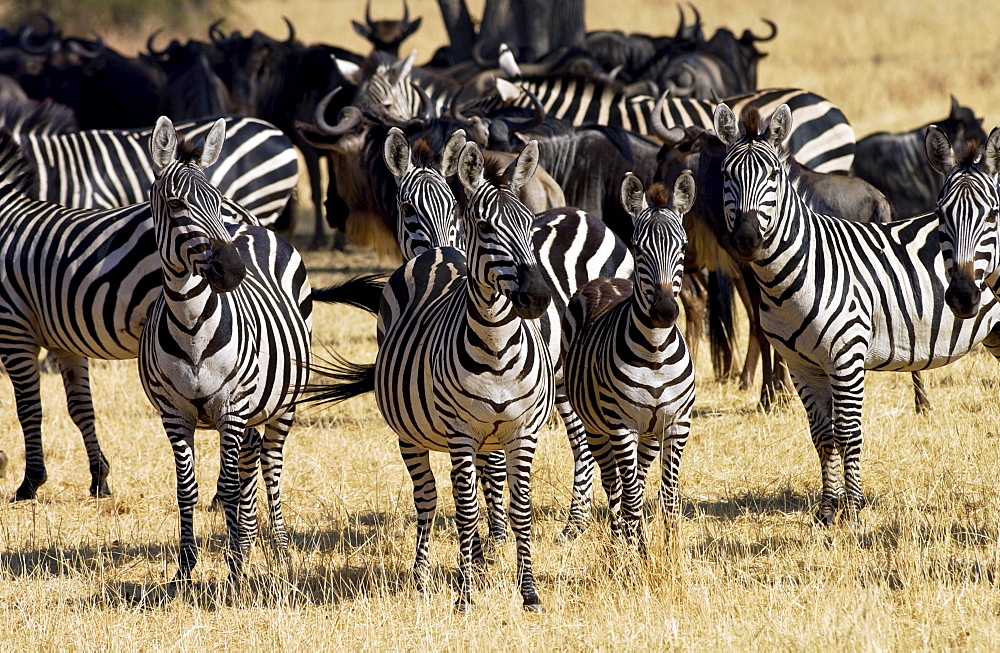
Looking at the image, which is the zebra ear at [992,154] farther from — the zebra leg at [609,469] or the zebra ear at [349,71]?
the zebra ear at [349,71]

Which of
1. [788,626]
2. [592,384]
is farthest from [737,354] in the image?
[788,626]

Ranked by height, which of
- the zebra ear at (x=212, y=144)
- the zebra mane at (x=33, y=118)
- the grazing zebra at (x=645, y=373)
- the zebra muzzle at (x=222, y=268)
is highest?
the zebra mane at (x=33, y=118)

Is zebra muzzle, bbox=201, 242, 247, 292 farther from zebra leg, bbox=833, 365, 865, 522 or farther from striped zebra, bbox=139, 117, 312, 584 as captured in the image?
zebra leg, bbox=833, 365, 865, 522

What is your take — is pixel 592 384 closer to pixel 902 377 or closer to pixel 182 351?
pixel 182 351

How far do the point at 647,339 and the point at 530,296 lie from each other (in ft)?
2.60

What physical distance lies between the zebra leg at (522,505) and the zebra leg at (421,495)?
454 millimetres

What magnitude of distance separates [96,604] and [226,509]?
635 mm

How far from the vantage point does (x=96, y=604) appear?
4785 millimetres

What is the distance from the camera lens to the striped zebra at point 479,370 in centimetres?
417

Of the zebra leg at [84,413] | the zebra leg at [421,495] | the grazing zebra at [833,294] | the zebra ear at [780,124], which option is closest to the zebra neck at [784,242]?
the grazing zebra at [833,294]

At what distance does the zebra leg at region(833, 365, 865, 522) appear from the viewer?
531 centimetres

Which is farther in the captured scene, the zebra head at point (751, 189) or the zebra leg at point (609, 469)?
the zebra head at point (751, 189)

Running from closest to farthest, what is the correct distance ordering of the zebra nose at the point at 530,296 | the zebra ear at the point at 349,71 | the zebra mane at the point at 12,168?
the zebra nose at the point at 530,296 < the zebra mane at the point at 12,168 < the zebra ear at the point at 349,71

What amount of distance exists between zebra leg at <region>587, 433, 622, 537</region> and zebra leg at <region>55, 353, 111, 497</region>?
292 centimetres
